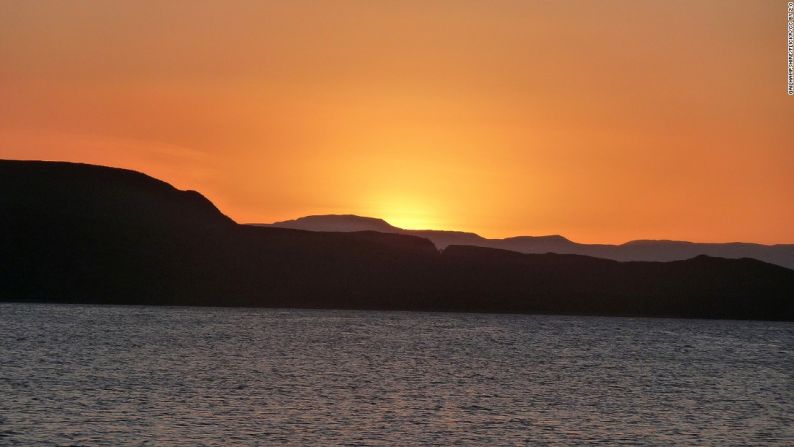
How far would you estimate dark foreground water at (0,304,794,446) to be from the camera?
57.5 meters

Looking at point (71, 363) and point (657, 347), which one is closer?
point (71, 363)

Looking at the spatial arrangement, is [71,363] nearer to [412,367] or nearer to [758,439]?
[412,367]

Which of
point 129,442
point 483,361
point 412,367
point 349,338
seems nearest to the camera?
point 129,442

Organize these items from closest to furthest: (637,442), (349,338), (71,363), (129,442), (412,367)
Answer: (129,442), (637,442), (71,363), (412,367), (349,338)

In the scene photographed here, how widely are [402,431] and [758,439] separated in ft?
65.1

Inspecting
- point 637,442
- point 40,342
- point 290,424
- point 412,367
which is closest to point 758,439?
point 637,442

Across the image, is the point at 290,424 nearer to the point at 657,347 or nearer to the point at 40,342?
the point at 40,342

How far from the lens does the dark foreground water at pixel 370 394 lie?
57500 mm

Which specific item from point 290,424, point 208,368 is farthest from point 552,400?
point 208,368

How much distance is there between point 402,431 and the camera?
58406 mm

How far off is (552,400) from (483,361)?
41.2 m

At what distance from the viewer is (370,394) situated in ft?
251

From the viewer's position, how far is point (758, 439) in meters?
60.3

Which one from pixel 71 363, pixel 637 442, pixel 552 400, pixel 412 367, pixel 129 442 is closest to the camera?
pixel 129 442
